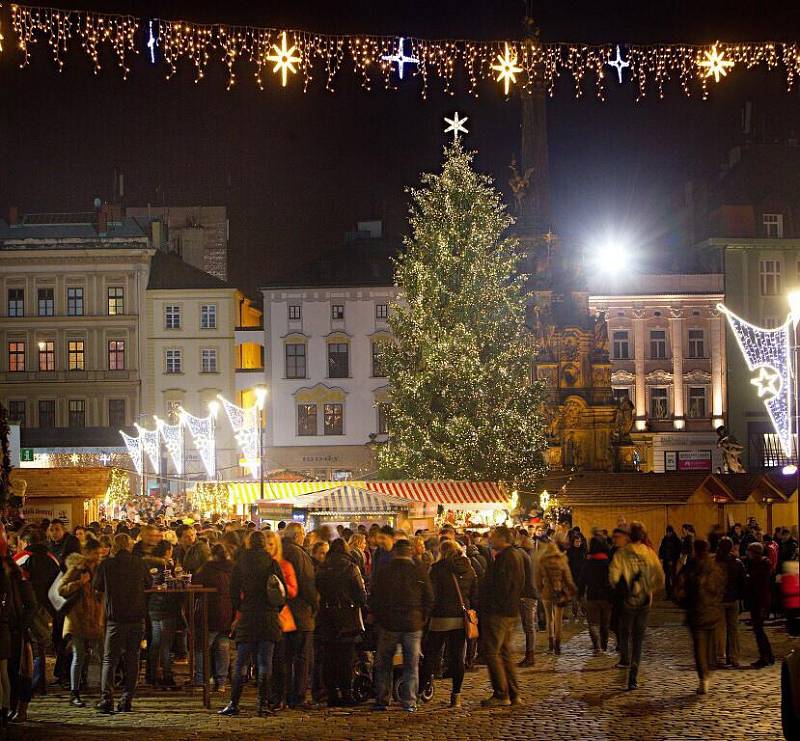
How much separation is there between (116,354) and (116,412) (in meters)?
2.91

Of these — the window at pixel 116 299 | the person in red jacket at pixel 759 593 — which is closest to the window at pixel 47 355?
the window at pixel 116 299

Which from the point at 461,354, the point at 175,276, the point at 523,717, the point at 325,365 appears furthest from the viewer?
the point at 175,276

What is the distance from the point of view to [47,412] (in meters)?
68.0

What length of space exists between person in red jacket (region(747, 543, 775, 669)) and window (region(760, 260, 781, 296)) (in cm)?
4735

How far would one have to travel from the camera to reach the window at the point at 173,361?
222ft

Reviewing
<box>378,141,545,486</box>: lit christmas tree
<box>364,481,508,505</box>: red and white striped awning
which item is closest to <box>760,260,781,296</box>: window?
<box>378,141,545,486</box>: lit christmas tree

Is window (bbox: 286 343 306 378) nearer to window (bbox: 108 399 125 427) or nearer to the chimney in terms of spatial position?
window (bbox: 108 399 125 427)

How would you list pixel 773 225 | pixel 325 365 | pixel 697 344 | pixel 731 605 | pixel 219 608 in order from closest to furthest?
pixel 219 608, pixel 731 605, pixel 697 344, pixel 773 225, pixel 325 365

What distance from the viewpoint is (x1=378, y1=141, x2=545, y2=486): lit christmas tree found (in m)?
41.2

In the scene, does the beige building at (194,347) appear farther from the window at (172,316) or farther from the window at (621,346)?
the window at (621,346)

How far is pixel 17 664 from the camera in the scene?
39.6ft

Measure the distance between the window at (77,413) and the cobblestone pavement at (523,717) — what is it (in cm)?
5470

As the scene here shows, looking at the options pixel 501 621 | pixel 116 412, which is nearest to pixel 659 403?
pixel 116 412

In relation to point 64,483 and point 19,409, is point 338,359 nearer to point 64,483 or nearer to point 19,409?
point 19,409
